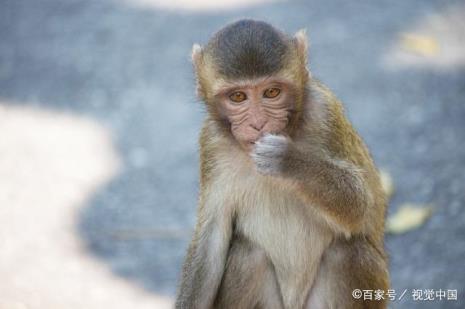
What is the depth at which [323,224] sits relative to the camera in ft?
19.0

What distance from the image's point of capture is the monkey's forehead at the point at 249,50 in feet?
17.4

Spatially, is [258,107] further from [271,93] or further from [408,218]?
[408,218]

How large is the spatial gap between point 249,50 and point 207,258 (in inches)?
63.9

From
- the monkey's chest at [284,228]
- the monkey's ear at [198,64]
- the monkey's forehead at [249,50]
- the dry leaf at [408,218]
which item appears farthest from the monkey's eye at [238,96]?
the dry leaf at [408,218]

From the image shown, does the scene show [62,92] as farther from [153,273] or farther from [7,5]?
[153,273]

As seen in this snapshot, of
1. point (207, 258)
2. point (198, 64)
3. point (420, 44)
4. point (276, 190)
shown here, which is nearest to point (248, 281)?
point (207, 258)

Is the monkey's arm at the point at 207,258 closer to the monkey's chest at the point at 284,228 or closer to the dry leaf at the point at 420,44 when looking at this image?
the monkey's chest at the point at 284,228

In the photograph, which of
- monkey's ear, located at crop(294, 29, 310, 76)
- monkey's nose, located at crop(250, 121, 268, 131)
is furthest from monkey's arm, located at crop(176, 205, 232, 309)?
monkey's ear, located at crop(294, 29, 310, 76)

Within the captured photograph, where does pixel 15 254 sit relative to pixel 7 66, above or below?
below

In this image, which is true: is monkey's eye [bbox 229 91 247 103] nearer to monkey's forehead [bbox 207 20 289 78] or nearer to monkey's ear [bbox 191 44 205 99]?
monkey's forehead [bbox 207 20 289 78]

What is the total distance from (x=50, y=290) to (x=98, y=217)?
1343 mm

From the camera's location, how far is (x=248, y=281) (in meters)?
5.91

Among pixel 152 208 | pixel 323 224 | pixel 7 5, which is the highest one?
pixel 7 5

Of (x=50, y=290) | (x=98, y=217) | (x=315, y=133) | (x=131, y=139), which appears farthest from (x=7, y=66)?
(x=315, y=133)
